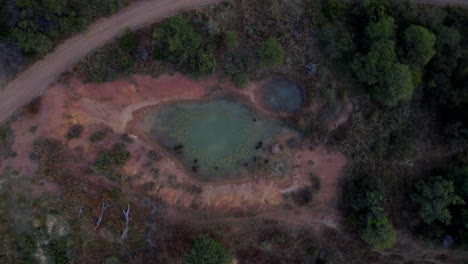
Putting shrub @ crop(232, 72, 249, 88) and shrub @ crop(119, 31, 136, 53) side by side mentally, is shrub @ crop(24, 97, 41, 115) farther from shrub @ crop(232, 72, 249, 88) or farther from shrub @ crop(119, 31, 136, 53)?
shrub @ crop(232, 72, 249, 88)

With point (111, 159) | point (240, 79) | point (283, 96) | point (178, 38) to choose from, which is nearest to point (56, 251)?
point (111, 159)

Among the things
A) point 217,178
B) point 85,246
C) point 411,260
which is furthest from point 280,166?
point 85,246

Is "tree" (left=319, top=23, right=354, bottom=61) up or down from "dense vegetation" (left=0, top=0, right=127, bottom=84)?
up

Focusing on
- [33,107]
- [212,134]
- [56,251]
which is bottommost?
[56,251]

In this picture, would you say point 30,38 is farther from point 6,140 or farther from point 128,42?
point 6,140

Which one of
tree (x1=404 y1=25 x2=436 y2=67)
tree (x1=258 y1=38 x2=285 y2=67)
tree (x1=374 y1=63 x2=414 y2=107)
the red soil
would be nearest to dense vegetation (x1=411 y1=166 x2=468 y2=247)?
the red soil

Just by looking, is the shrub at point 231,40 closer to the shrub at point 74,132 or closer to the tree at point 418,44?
the tree at point 418,44
